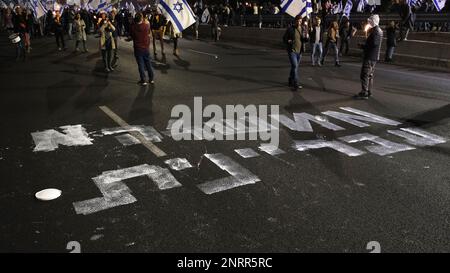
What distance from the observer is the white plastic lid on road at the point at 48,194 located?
443 cm

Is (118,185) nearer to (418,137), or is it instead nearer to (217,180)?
(217,180)

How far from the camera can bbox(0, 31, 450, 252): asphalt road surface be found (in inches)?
146

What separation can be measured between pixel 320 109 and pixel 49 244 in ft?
21.5

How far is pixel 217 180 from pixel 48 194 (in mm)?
1962

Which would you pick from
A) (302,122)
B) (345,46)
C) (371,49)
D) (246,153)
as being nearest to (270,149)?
(246,153)

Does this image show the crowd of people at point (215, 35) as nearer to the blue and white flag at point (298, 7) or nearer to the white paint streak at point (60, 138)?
the blue and white flag at point (298, 7)

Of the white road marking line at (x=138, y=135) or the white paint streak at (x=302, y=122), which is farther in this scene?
the white paint streak at (x=302, y=122)

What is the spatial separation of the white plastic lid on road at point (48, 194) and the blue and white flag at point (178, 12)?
8898mm

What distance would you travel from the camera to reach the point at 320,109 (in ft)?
28.8

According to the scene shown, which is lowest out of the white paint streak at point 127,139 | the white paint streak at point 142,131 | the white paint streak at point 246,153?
the white paint streak at point 246,153

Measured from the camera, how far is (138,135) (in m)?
6.73

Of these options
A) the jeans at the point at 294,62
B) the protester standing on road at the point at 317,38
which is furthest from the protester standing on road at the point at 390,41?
the jeans at the point at 294,62

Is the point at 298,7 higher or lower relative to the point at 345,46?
higher

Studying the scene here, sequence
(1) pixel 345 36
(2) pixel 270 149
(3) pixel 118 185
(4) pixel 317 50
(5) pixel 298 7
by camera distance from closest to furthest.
Result: (3) pixel 118 185, (2) pixel 270 149, (5) pixel 298 7, (4) pixel 317 50, (1) pixel 345 36
